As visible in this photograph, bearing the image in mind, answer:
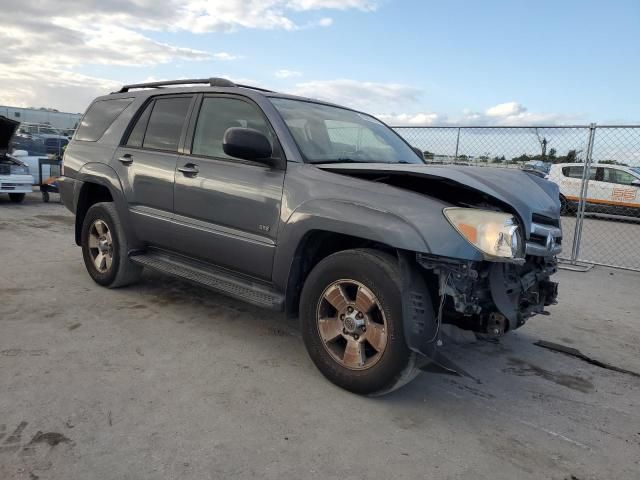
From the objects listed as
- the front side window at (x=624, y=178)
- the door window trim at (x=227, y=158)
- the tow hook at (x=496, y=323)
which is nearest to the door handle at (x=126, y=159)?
the door window trim at (x=227, y=158)

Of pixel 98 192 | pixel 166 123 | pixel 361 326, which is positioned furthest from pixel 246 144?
pixel 98 192

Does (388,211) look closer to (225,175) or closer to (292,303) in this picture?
(292,303)

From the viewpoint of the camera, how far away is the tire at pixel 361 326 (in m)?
3.00

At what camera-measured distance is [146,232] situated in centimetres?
467

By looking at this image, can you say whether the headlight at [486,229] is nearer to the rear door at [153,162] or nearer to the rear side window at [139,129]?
the rear door at [153,162]

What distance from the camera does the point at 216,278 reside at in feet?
13.3

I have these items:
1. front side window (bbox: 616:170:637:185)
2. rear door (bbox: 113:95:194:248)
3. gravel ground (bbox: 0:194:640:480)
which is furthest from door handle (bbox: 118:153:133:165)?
front side window (bbox: 616:170:637:185)

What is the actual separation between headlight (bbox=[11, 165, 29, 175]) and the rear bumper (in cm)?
13

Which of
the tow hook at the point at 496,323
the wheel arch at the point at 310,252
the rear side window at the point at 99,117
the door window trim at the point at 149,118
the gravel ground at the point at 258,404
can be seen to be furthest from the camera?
the rear side window at the point at 99,117

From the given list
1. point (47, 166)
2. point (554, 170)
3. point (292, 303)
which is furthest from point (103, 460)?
point (554, 170)

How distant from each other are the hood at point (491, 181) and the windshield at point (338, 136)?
0.28m

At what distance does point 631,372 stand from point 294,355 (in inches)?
101

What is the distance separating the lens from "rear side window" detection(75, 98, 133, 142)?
17.2 ft

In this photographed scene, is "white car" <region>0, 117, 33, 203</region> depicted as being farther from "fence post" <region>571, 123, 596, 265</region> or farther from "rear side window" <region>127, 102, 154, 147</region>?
"fence post" <region>571, 123, 596, 265</region>
